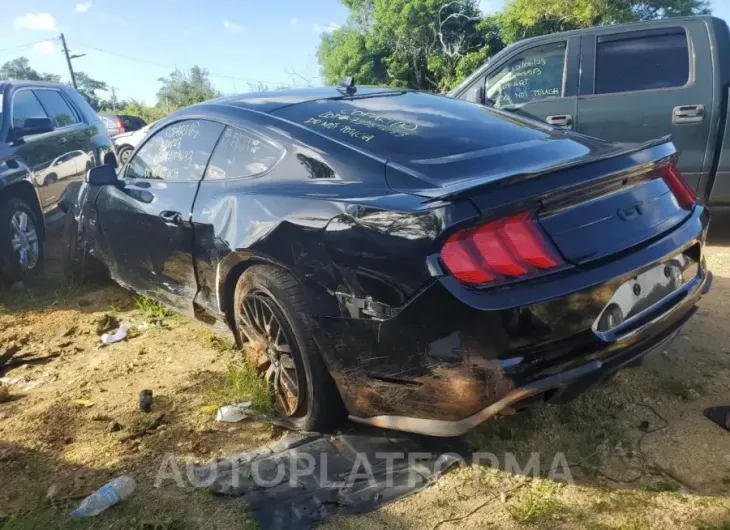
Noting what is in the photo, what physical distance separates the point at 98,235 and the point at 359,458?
2.63 m

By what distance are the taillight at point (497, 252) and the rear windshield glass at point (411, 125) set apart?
56 cm

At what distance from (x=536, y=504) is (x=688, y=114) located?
3909mm

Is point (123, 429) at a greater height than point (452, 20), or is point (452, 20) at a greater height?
point (452, 20)

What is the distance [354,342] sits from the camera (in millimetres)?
2215

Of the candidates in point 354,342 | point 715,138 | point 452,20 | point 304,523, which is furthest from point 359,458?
point 452,20

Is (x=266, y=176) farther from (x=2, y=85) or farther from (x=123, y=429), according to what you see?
(x=2, y=85)

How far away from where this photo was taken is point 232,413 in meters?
2.89

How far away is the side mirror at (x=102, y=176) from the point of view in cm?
388

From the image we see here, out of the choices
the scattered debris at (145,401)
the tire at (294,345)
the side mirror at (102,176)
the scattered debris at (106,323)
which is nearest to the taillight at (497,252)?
the tire at (294,345)

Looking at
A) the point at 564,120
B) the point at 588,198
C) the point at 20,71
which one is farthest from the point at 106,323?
the point at 20,71

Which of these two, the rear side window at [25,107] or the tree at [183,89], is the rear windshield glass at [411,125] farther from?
the tree at [183,89]

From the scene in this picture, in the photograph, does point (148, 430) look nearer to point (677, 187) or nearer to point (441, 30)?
point (677, 187)

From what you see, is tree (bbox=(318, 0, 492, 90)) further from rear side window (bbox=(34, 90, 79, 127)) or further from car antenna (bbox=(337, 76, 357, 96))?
car antenna (bbox=(337, 76, 357, 96))

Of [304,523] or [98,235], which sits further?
[98,235]
